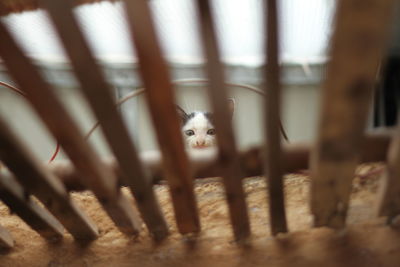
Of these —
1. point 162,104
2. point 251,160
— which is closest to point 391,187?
point 251,160

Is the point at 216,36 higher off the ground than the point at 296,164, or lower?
higher

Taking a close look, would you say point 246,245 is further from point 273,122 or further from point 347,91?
point 347,91

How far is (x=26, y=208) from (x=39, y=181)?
0.77ft

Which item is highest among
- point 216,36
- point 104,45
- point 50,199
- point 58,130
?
point 104,45

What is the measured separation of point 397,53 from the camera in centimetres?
217

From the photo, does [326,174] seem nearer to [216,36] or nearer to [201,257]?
[216,36]

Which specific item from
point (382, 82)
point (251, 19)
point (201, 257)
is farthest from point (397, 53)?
point (201, 257)

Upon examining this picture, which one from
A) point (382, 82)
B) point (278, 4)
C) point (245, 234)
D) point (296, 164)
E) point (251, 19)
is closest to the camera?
point (278, 4)

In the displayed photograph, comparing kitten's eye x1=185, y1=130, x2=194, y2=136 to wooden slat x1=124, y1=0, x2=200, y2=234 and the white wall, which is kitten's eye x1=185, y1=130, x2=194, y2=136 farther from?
wooden slat x1=124, y1=0, x2=200, y2=234

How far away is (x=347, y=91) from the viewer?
0.86 meters

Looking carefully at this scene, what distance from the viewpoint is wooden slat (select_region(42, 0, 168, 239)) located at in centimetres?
80

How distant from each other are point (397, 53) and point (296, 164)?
1.33 meters

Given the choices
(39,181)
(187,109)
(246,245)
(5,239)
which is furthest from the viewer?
(187,109)

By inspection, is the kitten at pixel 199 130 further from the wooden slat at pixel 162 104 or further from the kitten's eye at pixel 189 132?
the wooden slat at pixel 162 104
